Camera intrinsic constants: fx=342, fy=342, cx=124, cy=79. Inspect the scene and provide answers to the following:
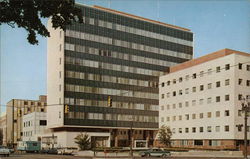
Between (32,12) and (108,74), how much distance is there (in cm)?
7752

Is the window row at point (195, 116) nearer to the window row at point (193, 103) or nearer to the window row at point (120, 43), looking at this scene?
the window row at point (193, 103)

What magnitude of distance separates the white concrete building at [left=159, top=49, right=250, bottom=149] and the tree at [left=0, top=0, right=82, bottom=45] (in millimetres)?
60352

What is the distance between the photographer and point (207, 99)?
7488cm

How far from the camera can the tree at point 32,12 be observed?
11211 mm

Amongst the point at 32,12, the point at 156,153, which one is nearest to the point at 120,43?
the point at 156,153

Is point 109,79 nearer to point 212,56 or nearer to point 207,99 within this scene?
point 207,99

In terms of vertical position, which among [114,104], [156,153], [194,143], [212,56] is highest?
[212,56]

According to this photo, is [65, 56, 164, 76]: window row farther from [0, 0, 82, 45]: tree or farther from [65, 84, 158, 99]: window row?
[0, 0, 82, 45]: tree

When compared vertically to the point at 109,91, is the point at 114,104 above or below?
below

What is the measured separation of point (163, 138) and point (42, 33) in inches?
2768

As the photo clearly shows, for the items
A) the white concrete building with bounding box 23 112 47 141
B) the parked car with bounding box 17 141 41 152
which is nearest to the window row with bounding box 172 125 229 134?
the parked car with bounding box 17 141 41 152

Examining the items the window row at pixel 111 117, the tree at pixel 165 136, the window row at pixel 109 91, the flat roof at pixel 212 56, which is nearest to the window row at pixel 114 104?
the window row at pixel 109 91

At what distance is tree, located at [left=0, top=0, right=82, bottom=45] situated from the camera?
11.2m

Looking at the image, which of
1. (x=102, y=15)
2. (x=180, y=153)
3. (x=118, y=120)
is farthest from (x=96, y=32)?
(x=180, y=153)
